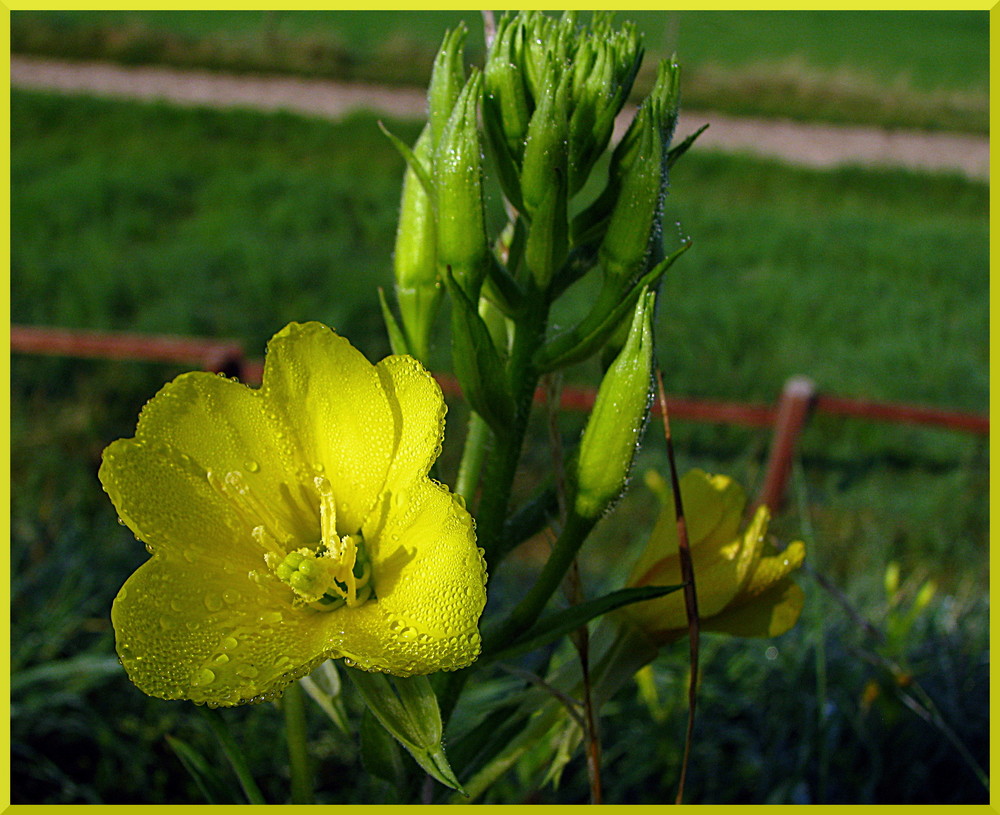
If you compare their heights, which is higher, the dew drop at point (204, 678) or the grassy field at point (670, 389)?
the dew drop at point (204, 678)

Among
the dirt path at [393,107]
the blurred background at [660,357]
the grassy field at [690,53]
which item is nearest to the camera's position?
the blurred background at [660,357]

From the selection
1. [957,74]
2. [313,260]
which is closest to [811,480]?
[313,260]

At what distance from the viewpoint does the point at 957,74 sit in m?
14.8

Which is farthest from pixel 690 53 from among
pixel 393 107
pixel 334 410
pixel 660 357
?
pixel 334 410

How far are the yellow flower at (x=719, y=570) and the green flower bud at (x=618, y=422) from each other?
21 cm

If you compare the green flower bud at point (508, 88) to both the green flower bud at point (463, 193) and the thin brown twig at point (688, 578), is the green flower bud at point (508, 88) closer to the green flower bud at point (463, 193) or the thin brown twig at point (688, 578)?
the green flower bud at point (463, 193)

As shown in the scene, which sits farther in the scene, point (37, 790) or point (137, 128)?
point (137, 128)

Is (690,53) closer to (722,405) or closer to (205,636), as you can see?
(722,405)

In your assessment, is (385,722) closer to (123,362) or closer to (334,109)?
(123,362)

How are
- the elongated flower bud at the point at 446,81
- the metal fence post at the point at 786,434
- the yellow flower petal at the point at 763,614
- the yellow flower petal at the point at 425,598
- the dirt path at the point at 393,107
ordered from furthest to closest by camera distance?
the dirt path at the point at 393,107 → the metal fence post at the point at 786,434 → the yellow flower petal at the point at 763,614 → the elongated flower bud at the point at 446,81 → the yellow flower petal at the point at 425,598

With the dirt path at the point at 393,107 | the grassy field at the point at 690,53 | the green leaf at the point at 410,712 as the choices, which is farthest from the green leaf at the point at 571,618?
the dirt path at the point at 393,107

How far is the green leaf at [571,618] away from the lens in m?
0.92

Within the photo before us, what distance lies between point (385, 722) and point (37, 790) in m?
2.00

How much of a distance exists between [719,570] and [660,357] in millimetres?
4901
